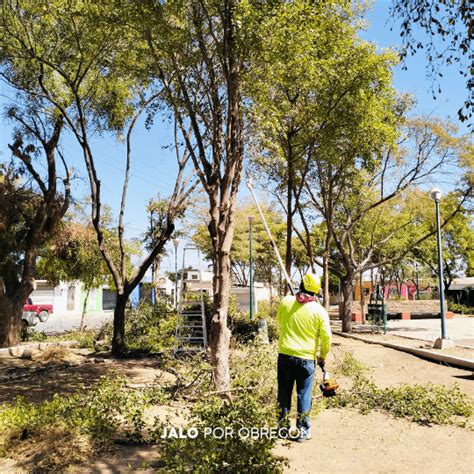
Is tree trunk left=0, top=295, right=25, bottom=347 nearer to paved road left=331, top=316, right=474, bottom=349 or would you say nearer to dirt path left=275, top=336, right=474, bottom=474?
dirt path left=275, top=336, right=474, bottom=474

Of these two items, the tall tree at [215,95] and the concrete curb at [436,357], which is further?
the concrete curb at [436,357]

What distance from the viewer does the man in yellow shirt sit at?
5.12m

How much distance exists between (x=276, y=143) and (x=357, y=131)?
2.26 meters

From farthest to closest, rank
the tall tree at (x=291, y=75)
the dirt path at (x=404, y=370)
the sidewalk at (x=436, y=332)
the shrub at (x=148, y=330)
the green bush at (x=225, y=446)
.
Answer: the sidewalk at (x=436, y=332) < the shrub at (x=148, y=330) < the dirt path at (x=404, y=370) < the tall tree at (x=291, y=75) < the green bush at (x=225, y=446)

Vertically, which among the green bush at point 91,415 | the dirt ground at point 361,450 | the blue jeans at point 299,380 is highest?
the blue jeans at point 299,380

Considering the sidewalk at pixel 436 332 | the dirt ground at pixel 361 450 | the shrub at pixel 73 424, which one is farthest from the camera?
the sidewalk at pixel 436 332

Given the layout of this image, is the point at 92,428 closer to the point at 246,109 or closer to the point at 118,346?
the point at 246,109

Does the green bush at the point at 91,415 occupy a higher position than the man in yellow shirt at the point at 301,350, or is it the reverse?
the man in yellow shirt at the point at 301,350

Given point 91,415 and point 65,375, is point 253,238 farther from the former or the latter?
point 91,415

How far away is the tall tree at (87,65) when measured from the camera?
390 inches

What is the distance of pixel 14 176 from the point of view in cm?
1566

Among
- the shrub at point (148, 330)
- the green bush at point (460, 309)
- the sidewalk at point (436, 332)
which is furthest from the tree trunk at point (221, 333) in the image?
the green bush at point (460, 309)

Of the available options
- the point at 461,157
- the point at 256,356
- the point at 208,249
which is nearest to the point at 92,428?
the point at 256,356

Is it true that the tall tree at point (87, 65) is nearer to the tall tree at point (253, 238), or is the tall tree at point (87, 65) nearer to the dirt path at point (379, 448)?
the dirt path at point (379, 448)
